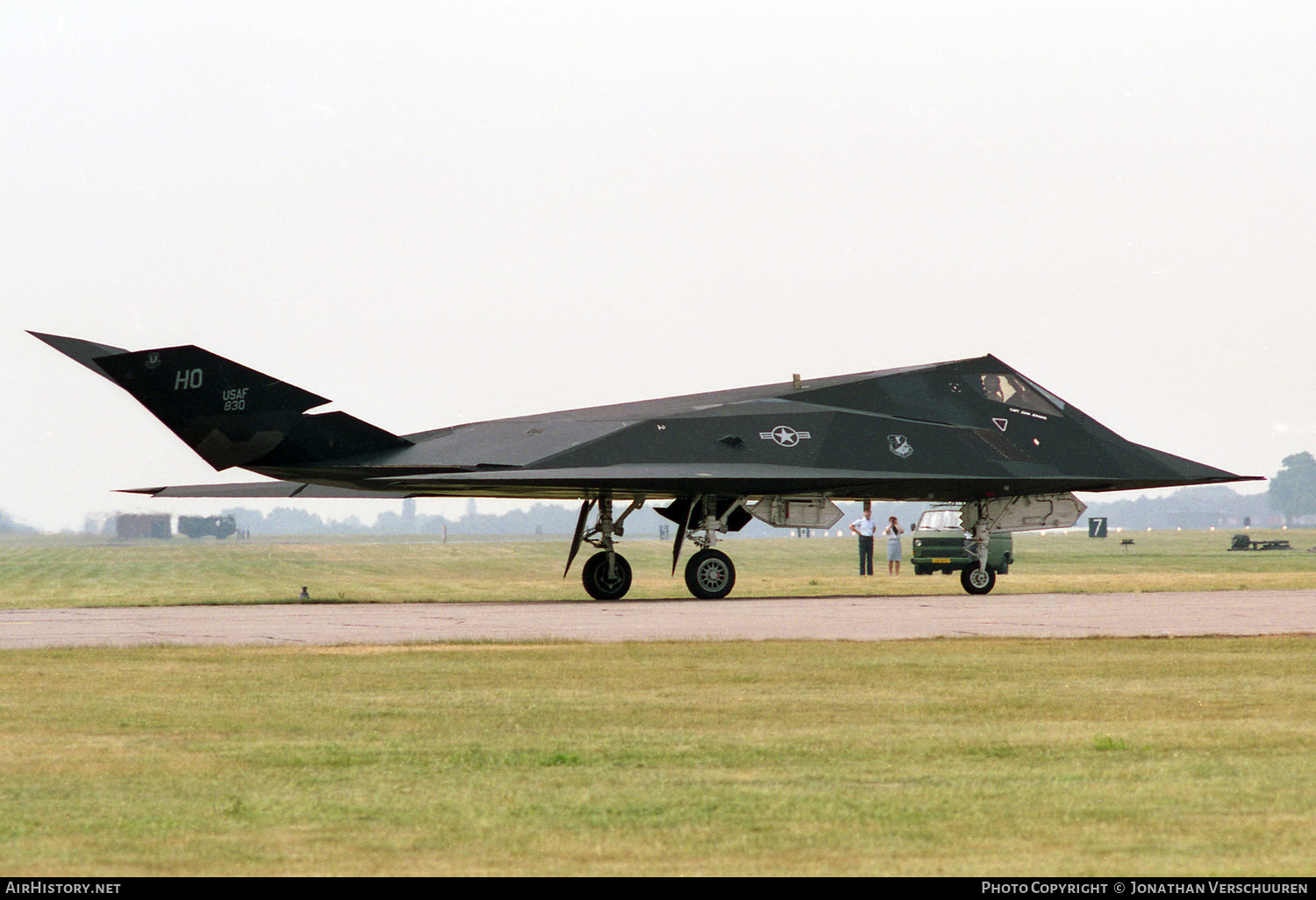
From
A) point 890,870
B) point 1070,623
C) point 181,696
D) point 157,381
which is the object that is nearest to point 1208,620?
point 1070,623

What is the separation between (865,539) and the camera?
3997cm

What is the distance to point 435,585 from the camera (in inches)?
1261

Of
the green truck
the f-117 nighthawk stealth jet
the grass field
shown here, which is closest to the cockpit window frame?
the f-117 nighthawk stealth jet

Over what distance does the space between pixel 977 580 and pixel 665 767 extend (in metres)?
19.0

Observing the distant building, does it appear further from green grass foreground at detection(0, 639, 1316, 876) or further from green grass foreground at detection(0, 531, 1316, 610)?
green grass foreground at detection(0, 639, 1316, 876)

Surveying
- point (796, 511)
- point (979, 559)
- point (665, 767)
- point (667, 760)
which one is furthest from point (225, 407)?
point (665, 767)

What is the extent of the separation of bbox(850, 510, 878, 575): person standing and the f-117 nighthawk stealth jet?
40.4 ft

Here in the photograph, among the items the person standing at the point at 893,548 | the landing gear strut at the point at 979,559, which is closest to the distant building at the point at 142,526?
the person standing at the point at 893,548

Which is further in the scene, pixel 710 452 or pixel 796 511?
pixel 796 511

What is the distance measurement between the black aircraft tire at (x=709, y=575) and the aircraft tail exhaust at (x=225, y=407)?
→ 5.60 metres

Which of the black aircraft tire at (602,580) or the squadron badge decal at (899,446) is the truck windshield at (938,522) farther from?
the black aircraft tire at (602,580)

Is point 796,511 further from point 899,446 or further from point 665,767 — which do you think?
point 665,767

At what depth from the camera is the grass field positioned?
18.4 ft

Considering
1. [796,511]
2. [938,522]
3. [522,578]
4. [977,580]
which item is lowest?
[522,578]
